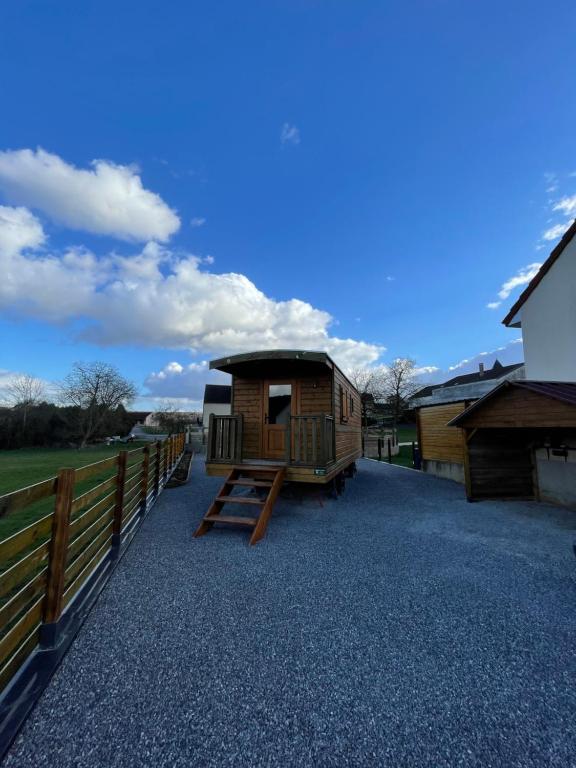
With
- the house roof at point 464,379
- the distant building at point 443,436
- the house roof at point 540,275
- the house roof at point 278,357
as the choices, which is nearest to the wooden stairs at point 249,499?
the house roof at point 278,357

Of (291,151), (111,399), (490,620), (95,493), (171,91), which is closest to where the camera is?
(490,620)

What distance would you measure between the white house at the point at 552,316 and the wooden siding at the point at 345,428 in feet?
16.5

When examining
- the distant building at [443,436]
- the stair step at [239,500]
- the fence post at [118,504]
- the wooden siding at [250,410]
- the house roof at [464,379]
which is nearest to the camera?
the fence post at [118,504]

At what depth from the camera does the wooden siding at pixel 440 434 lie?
9.86 meters

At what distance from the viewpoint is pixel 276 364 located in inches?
273

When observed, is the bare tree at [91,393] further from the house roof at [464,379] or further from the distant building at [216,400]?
the house roof at [464,379]

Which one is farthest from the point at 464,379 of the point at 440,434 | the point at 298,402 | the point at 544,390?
the point at 298,402

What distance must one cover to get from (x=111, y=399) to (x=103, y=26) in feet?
91.0

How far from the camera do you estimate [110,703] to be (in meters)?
1.90

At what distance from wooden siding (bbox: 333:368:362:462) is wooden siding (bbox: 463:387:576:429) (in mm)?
2870

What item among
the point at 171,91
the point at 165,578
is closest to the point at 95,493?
the point at 165,578

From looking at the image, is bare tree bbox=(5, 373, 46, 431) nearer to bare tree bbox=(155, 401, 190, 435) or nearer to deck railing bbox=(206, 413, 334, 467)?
bare tree bbox=(155, 401, 190, 435)

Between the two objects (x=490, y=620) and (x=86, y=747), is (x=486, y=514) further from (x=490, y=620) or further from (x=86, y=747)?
(x=86, y=747)

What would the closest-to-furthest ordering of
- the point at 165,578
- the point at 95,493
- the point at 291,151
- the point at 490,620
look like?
1. the point at 490,620
2. the point at 95,493
3. the point at 165,578
4. the point at 291,151
